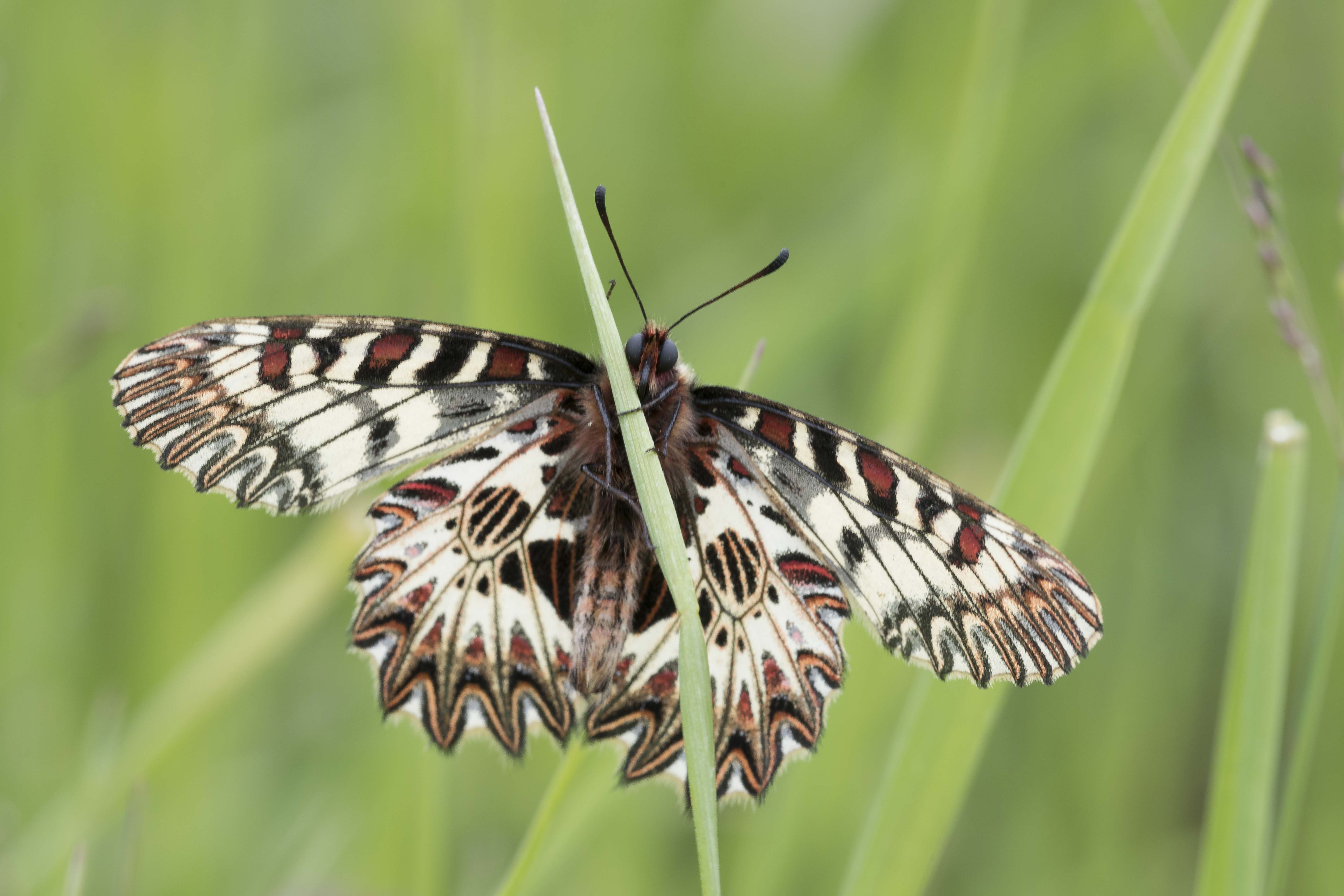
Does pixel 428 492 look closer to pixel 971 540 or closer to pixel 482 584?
pixel 482 584

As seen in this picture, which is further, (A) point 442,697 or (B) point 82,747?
(B) point 82,747

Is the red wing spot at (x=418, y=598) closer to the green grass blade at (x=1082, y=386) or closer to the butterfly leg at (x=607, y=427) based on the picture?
the butterfly leg at (x=607, y=427)

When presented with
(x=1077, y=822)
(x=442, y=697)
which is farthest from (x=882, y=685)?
(x=442, y=697)

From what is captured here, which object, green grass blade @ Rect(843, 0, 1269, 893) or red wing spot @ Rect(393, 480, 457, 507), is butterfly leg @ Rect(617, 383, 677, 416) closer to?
red wing spot @ Rect(393, 480, 457, 507)

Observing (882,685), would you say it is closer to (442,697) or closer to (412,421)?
(442,697)

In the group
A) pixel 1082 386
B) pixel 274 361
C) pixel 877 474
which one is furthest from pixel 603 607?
pixel 1082 386
